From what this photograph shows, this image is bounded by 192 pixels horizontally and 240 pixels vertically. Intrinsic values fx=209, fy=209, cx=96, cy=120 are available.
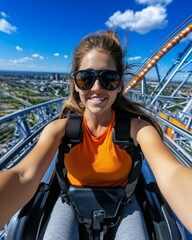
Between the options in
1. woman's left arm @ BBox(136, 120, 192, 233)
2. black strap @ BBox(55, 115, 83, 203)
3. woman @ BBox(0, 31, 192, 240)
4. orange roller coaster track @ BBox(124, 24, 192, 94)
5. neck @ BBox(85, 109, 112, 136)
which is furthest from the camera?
orange roller coaster track @ BBox(124, 24, 192, 94)

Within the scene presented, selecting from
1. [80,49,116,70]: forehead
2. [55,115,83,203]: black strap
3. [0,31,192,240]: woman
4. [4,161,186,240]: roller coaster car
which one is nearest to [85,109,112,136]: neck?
[0,31,192,240]: woman

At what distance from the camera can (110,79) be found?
4.99ft

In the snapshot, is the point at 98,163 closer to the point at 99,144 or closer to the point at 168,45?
the point at 99,144

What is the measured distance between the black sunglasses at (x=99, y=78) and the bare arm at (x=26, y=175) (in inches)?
13.8

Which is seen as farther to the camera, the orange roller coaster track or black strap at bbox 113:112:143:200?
the orange roller coaster track

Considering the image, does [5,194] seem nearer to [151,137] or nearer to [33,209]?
[33,209]

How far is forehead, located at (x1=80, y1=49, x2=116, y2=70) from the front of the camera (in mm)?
1557

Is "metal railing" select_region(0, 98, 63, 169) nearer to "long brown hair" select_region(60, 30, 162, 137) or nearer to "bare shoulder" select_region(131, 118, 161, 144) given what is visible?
"long brown hair" select_region(60, 30, 162, 137)

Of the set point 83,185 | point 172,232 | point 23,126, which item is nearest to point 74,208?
→ point 83,185

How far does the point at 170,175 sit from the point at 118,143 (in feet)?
1.66

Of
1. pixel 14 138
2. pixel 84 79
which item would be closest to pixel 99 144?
pixel 84 79

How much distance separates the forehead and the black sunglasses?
7cm

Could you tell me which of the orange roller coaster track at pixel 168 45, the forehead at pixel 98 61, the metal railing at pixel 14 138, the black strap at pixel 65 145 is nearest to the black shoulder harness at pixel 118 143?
the black strap at pixel 65 145

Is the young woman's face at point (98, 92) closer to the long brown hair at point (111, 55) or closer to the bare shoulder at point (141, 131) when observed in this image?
the long brown hair at point (111, 55)
